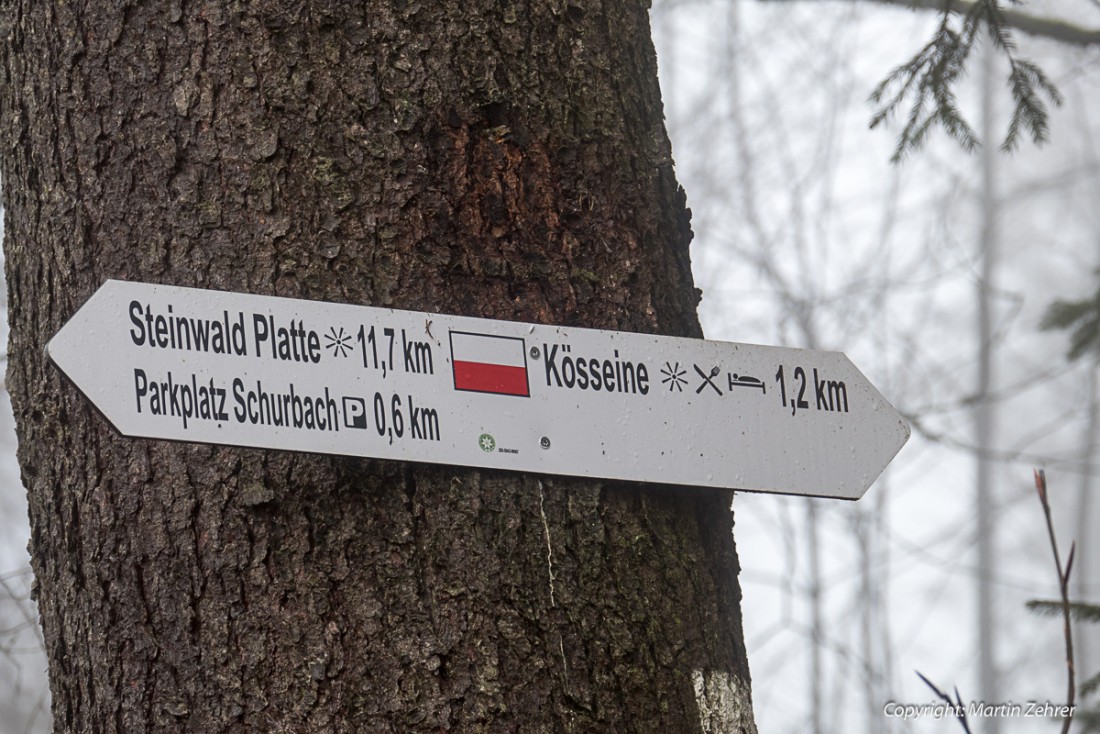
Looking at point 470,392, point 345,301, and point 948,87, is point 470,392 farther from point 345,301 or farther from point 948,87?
point 948,87

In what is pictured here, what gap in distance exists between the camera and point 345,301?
1118mm

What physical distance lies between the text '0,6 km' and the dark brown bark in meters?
0.03

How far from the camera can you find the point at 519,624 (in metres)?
1.05

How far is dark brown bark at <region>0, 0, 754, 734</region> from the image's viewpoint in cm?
103

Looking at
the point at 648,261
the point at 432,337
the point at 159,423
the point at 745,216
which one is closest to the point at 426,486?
the point at 432,337

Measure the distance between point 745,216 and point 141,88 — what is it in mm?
6314

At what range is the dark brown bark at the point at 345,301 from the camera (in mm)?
1032

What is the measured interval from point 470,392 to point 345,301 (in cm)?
17

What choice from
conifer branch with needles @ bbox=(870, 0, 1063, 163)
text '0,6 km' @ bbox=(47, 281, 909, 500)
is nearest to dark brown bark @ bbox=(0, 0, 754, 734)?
text '0,6 km' @ bbox=(47, 281, 909, 500)

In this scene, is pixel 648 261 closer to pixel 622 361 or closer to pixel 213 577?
pixel 622 361

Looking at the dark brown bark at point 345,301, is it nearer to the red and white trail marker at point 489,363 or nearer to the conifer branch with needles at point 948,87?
the red and white trail marker at point 489,363

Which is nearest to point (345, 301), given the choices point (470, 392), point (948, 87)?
point (470, 392)

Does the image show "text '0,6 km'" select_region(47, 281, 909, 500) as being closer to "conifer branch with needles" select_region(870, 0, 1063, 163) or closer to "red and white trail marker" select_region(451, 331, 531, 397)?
"red and white trail marker" select_region(451, 331, 531, 397)

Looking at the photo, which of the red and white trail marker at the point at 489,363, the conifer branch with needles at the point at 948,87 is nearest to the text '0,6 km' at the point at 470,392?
the red and white trail marker at the point at 489,363
